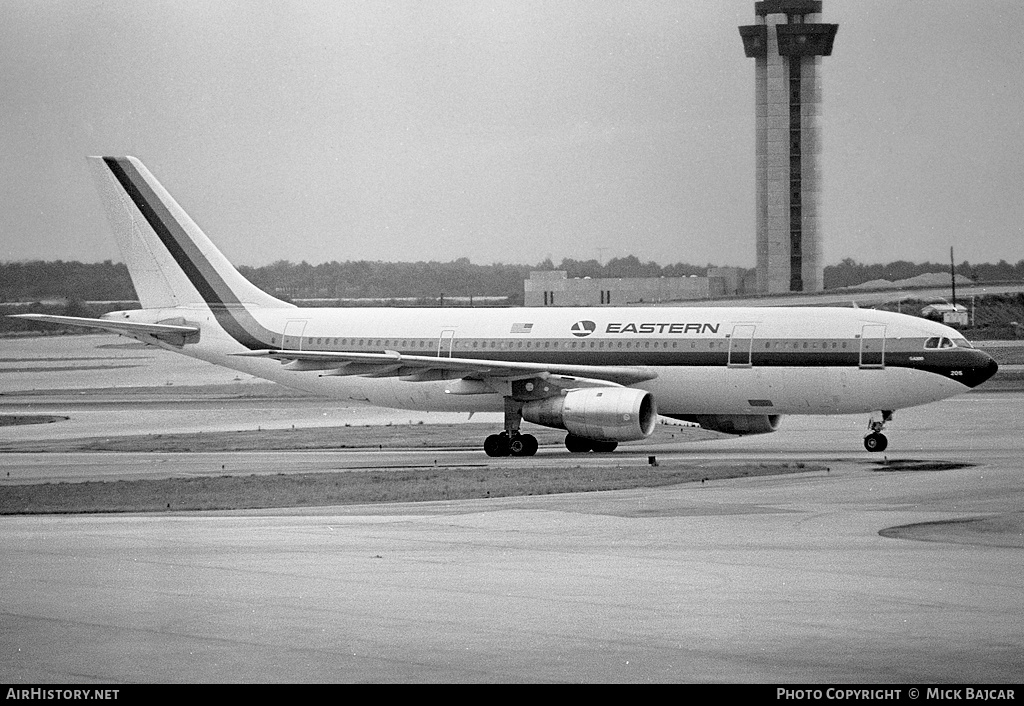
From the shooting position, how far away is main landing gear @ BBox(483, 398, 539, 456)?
3435 cm

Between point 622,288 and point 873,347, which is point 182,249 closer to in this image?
point 873,347

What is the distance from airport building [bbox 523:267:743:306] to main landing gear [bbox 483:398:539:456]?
5474 cm

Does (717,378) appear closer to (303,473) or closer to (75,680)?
(303,473)

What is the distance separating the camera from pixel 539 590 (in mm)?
14648

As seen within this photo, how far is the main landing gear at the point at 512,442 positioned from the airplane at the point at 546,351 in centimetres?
4

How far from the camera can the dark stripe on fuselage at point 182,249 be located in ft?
131

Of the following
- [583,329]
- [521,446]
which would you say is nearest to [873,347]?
[583,329]

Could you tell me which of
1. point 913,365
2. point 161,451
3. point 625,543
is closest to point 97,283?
point 161,451

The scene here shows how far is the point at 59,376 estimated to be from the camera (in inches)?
2623

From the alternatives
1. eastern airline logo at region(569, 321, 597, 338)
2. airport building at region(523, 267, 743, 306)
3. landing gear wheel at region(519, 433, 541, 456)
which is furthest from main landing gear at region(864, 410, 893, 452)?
airport building at region(523, 267, 743, 306)

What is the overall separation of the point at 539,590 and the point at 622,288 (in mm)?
82379

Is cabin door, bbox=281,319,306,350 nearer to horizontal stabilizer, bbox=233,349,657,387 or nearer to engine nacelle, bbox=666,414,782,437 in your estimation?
horizontal stabilizer, bbox=233,349,657,387

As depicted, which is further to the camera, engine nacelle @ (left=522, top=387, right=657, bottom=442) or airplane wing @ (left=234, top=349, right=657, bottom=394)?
airplane wing @ (left=234, top=349, right=657, bottom=394)

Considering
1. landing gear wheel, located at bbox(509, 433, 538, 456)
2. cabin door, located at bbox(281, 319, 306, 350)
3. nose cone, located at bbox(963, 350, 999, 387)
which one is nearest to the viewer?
nose cone, located at bbox(963, 350, 999, 387)
